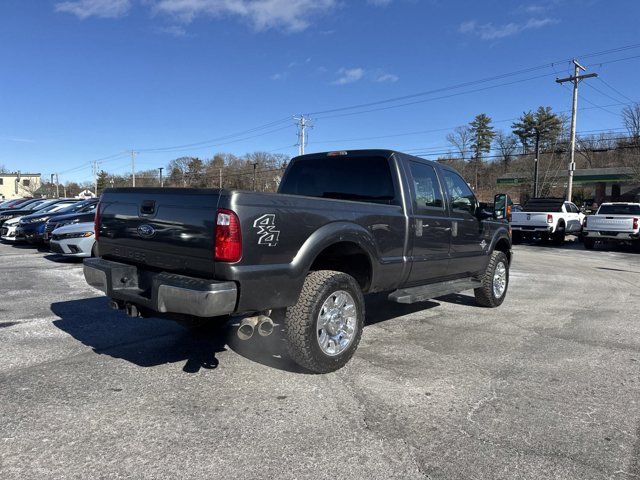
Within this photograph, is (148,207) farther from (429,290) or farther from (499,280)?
(499,280)

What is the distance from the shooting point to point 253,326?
377cm

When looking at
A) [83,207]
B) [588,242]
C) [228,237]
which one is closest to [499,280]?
[228,237]

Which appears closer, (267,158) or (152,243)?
(152,243)

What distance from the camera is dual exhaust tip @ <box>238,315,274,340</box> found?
→ 12.3 feet

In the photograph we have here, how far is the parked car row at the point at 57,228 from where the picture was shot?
1109cm

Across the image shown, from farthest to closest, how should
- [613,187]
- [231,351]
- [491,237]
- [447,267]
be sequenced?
[613,187]
[491,237]
[447,267]
[231,351]

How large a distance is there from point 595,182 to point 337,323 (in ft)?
186

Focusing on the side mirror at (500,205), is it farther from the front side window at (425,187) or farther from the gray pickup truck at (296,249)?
the front side window at (425,187)

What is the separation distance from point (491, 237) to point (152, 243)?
4886 mm

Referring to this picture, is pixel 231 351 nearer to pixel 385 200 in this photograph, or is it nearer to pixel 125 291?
pixel 125 291

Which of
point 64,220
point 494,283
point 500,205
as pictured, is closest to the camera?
point 500,205

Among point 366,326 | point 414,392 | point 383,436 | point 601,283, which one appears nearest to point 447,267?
point 366,326

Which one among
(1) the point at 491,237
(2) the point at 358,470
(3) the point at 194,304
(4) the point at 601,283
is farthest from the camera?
(4) the point at 601,283

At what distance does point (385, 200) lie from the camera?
5.11 m
